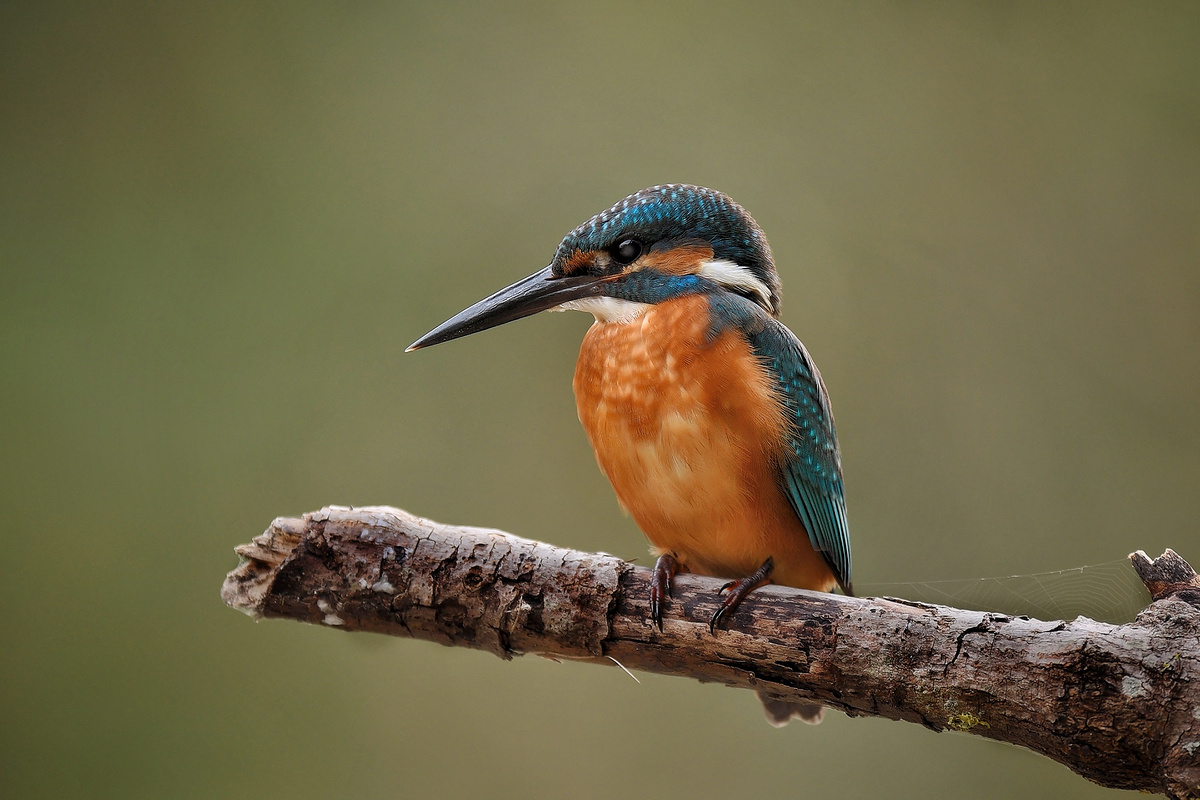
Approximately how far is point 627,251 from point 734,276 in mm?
249

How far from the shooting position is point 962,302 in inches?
136

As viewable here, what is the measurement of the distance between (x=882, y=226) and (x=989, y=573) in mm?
1367

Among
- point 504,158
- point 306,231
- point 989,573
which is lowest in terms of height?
point 989,573

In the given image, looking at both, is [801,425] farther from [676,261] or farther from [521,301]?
[521,301]

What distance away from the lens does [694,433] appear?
1.83 m

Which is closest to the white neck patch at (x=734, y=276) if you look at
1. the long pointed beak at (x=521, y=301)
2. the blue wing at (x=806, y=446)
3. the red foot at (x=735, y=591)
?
the blue wing at (x=806, y=446)

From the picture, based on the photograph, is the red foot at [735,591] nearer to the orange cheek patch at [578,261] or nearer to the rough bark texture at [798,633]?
the rough bark texture at [798,633]

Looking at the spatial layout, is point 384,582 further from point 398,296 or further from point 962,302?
point 962,302

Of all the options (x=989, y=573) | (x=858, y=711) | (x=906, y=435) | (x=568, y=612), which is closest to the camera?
(x=858, y=711)

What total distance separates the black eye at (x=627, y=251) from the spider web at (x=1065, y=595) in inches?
35.1

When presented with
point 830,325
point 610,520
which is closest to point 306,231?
point 610,520

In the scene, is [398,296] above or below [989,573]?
above

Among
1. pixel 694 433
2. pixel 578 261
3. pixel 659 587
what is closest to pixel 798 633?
pixel 659 587

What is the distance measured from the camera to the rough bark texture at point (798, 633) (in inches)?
53.1
